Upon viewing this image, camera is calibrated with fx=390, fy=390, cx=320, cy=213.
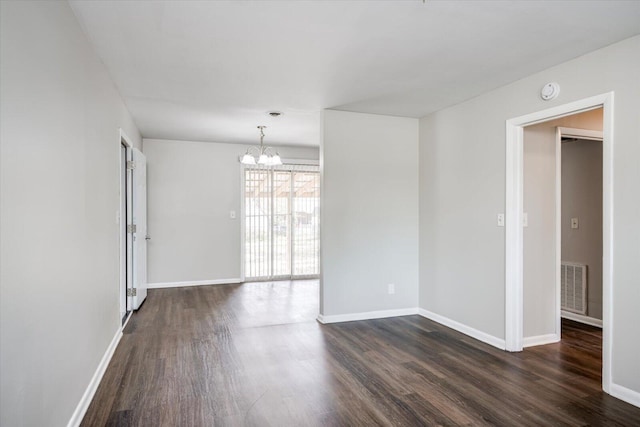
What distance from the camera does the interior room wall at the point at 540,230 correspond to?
3506 mm

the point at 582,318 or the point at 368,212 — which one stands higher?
the point at 368,212

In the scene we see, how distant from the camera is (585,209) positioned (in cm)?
434

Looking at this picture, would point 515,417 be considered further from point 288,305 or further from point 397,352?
point 288,305

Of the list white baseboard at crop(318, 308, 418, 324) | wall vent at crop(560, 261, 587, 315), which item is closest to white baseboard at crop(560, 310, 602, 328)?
wall vent at crop(560, 261, 587, 315)

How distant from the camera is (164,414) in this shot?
2.33m

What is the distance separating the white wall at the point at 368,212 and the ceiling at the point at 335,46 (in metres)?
0.41

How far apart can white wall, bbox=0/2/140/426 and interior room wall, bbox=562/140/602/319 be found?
4760mm

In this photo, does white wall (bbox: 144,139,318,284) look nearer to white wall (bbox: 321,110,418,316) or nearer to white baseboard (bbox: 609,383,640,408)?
white wall (bbox: 321,110,418,316)

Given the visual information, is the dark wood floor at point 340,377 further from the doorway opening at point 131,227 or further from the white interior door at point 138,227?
the white interior door at point 138,227

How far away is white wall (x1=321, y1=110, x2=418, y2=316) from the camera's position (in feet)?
14.0

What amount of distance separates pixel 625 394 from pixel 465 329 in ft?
4.89

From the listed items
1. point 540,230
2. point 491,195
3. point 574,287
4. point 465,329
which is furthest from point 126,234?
point 574,287

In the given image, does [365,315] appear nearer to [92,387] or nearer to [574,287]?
[574,287]

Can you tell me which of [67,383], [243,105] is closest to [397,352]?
[67,383]
